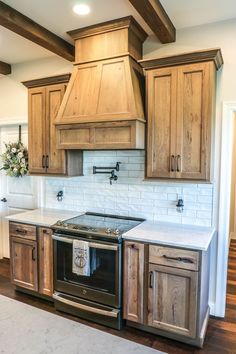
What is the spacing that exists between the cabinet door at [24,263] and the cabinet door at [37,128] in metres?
0.88

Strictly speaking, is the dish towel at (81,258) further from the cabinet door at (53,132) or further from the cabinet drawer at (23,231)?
the cabinet door at (53,132)

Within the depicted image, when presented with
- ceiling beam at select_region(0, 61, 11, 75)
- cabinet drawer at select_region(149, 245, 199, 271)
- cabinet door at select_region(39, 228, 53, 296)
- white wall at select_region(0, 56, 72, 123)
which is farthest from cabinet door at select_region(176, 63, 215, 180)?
ceiling beam at select_region(0, 61, 11, 75)

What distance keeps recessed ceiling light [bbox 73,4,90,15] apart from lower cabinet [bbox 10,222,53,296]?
7.10 ft

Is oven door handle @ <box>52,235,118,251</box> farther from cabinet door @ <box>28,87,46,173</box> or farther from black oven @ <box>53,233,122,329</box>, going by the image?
cabinet door @ <box>28,87,46,173</box>

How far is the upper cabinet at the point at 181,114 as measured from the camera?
2.45 m

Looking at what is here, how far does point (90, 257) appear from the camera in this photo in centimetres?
268

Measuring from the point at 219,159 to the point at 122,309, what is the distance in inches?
68.8

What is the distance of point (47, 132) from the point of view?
3256 millimetres

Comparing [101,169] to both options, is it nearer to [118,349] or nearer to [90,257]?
[90,257]

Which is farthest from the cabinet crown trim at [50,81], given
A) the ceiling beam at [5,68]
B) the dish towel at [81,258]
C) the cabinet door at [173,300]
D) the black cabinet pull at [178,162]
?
the cabinet door at [173,300]

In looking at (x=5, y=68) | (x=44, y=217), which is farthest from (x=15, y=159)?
(x=5, y=68)

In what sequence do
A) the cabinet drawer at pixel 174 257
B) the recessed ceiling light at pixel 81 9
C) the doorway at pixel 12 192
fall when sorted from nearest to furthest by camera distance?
the cabinet drawer at pixel 174 257 < the recessed ceiling light at pixel 81 9 < the doorway at pixel 12 192

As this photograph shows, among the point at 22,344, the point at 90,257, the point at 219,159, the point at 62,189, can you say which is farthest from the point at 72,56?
the point at 22,344

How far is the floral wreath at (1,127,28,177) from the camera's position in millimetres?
3928
